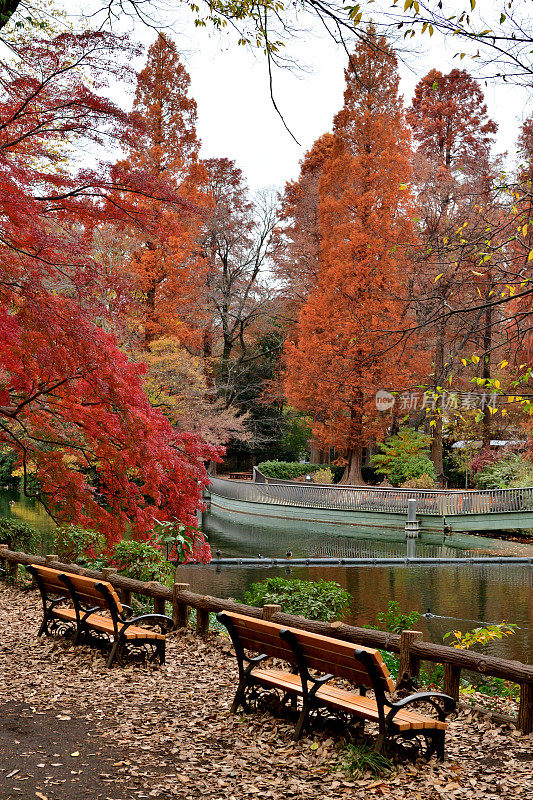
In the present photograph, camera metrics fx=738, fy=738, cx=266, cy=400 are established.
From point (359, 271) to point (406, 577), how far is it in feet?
51.4

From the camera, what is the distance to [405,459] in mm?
29641

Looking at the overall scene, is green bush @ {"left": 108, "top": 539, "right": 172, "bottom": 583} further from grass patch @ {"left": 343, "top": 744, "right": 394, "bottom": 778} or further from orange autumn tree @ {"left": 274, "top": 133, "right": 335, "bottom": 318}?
orange autumn tree @ {"left": 274, "top": 133, "right": 335, "bottom": 318}

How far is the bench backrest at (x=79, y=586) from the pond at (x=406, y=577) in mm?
5437

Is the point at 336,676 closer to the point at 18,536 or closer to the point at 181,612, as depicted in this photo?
the point at 181,612

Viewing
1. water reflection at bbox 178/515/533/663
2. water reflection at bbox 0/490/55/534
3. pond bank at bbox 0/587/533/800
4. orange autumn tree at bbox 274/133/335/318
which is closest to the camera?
pond bank at bbox 0/587/533/800

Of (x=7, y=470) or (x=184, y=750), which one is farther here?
(x=7, y=470)

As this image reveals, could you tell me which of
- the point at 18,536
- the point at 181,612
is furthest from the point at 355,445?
the point at 181,612

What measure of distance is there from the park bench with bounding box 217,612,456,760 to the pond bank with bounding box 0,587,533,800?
0.56ft

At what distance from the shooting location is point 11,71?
7.24m

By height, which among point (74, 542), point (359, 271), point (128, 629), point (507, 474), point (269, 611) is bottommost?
point (128, 629)

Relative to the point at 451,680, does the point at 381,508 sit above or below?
below

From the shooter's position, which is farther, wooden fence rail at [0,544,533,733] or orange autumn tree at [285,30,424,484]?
orange autumn tree at [285,30,424,484]

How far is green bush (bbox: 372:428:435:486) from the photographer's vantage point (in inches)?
1142

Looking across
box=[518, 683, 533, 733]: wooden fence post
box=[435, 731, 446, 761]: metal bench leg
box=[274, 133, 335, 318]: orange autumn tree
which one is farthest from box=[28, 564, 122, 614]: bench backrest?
box=[274, 133, 335, 318]: orange autumn tree
